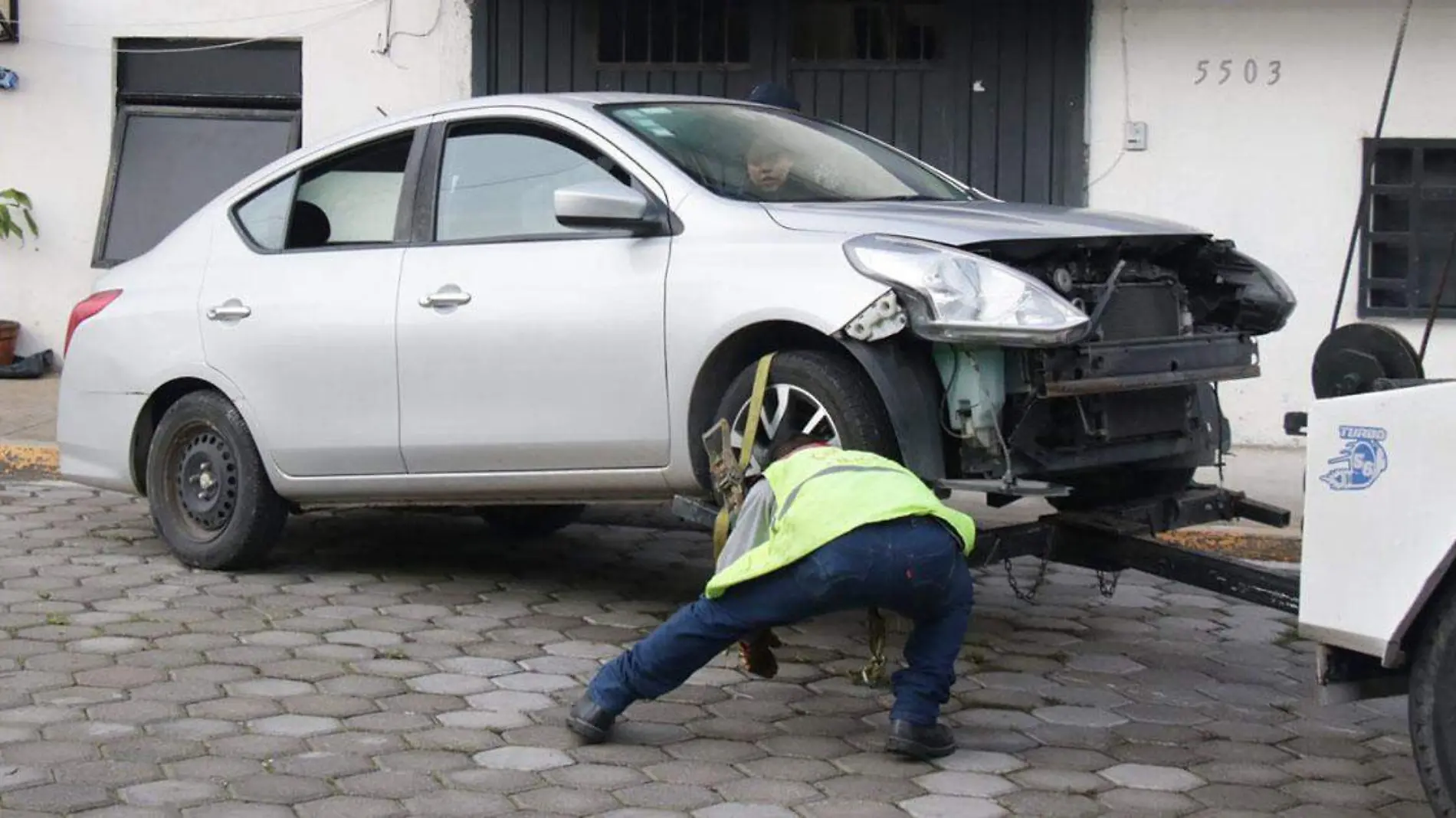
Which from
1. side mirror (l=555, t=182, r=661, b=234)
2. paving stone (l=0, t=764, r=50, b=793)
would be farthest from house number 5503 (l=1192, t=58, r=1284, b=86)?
paving stone (l=0, t=764, r=50, b=793)

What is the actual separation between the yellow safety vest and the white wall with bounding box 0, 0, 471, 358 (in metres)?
8.20

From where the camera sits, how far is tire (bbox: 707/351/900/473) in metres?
5.75

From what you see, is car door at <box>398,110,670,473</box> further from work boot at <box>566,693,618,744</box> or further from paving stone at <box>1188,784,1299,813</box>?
paving stone at <box>1188,784,1299,813</box>

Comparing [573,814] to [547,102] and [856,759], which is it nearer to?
[856,759]

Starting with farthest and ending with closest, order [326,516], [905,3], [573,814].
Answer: [905,3] < [326,516] < [573,814]

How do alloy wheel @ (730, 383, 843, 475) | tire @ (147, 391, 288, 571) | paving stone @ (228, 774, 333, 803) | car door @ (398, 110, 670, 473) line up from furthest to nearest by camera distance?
tire @ (147, 391, 288, 571)
car door @ (398, 110, 670, 473)
alloy wheel @ (730, 383, 843, 475)
paving stone @ (228, 774, 333, 803)

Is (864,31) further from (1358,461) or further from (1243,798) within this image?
(1358,461)

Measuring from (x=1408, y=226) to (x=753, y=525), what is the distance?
7.63m

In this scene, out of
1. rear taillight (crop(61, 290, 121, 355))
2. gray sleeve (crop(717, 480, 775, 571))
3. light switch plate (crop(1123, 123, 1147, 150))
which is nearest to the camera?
gray sleeve (crop(717, 480, 775, 571))

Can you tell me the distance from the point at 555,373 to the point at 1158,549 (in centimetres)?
199

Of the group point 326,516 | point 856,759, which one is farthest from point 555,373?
point 326,516

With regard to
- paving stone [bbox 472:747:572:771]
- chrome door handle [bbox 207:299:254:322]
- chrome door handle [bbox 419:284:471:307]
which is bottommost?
paving stone [bbox 472:747:572:771]

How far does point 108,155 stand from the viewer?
13.4 meters

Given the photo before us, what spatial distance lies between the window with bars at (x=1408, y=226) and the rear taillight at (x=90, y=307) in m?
7.07
